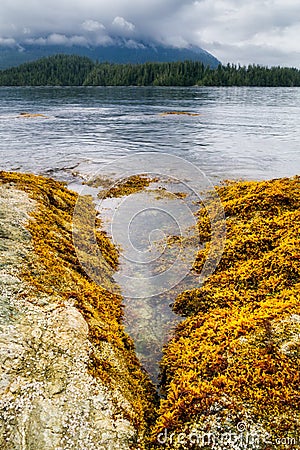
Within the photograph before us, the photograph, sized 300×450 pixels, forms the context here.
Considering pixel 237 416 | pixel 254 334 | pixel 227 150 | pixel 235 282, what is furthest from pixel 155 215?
pixel 227 150

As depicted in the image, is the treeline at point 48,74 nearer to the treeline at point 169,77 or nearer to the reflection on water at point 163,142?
the treeline at point 169,77

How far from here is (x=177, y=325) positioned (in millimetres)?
5199

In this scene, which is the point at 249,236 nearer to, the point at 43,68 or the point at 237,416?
the point at 237,416

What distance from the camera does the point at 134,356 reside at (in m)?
4.60

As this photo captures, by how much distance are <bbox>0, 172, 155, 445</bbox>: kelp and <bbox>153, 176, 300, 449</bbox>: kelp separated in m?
0.36

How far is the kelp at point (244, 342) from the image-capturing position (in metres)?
3.00

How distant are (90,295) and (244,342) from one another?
247 centimetres

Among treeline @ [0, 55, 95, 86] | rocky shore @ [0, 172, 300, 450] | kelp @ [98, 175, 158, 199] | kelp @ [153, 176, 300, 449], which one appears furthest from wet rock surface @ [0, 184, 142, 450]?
treeline @ [0, 55, 95, 86]

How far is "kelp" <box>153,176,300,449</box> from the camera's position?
2996 mm

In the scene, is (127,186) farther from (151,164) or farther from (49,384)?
(49,384)

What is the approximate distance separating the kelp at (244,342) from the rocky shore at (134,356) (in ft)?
0.04

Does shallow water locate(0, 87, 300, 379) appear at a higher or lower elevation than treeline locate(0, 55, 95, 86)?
lower

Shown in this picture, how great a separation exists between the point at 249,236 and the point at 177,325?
2.34m

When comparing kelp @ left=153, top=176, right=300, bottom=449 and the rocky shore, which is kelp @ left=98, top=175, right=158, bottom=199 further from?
the rocky shore
